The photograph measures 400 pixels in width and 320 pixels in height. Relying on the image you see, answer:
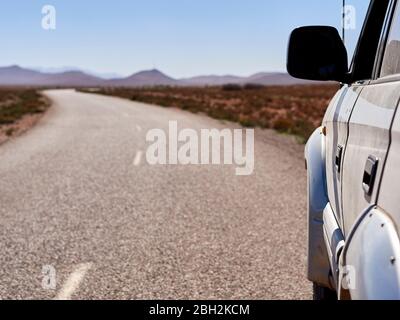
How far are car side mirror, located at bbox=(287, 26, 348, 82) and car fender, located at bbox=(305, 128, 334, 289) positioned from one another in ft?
2.09

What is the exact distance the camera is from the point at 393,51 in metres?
2.20

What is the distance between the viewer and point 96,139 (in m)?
15.6

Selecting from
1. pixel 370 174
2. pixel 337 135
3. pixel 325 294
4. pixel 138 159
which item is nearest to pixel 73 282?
pixel 325 294

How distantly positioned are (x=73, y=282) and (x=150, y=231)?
5.34 ft

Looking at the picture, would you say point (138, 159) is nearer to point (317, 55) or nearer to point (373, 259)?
point (317, 55)

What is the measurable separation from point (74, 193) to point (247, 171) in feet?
11.2

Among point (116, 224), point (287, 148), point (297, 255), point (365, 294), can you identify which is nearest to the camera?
point (365, 294)

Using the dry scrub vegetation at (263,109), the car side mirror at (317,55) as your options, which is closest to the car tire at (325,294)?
the car side mirror at (317,55)

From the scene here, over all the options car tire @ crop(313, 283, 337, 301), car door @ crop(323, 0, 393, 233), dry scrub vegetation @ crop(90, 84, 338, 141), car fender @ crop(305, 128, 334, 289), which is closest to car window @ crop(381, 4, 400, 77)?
car door @ crop(323, 0, 393, 233)
